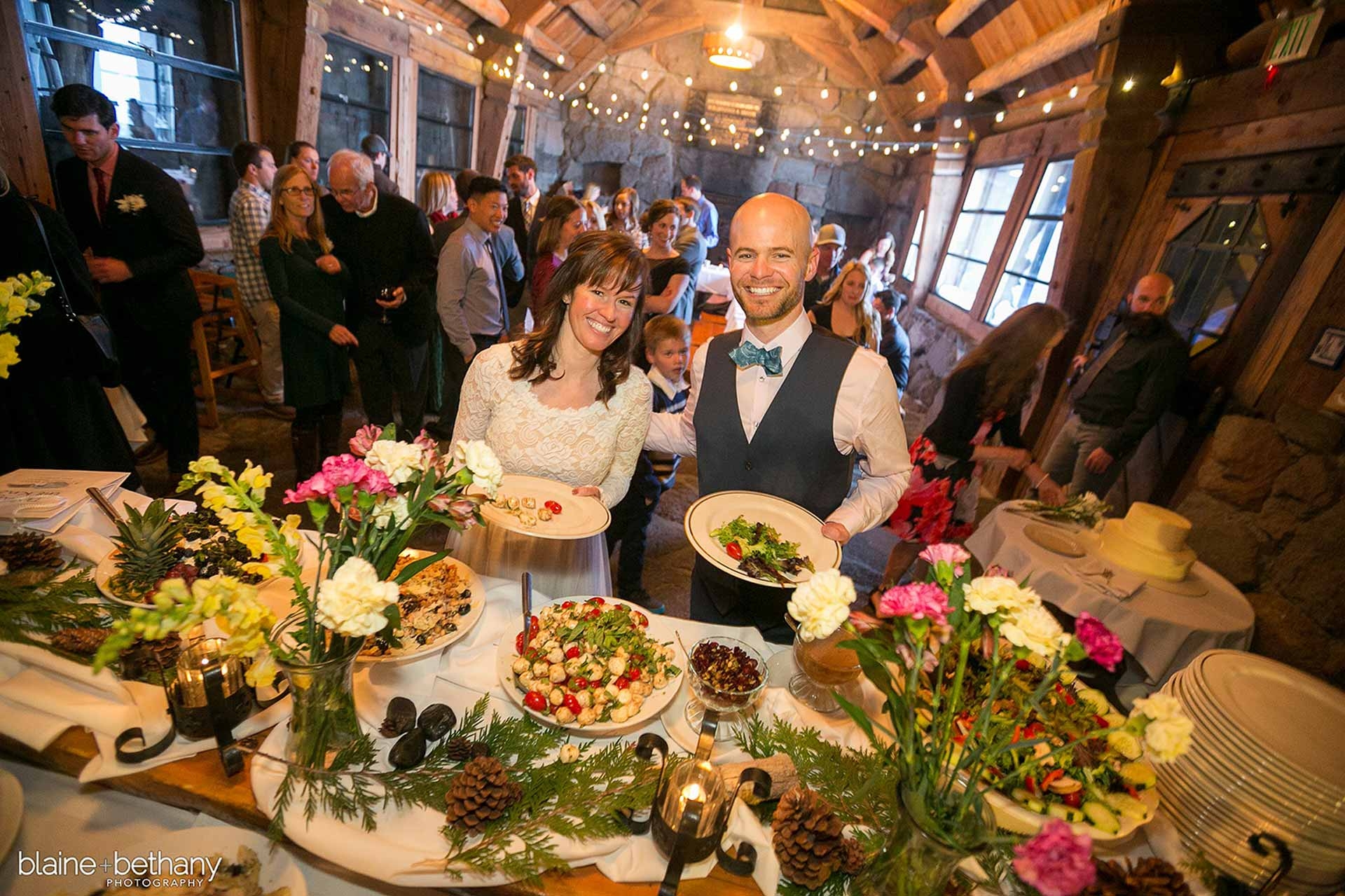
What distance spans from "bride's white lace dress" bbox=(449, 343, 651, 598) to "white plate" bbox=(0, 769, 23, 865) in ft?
3.36

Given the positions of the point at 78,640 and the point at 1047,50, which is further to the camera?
the point at 1047,50

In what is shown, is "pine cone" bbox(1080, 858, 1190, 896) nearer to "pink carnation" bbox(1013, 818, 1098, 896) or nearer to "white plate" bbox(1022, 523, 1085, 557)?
"pink carnation" bbox(1013, 818, 1098, 896)

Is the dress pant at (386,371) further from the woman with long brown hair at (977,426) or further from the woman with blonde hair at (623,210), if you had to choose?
the woman with long brown hair at (977,426)

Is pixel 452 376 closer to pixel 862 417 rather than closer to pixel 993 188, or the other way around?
pixel 862 417

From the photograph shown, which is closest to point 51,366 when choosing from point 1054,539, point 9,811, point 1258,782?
point 9,811

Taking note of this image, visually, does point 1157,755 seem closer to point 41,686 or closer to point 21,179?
point 41,686

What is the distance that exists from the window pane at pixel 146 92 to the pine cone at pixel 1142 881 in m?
5.49

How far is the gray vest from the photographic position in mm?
1833

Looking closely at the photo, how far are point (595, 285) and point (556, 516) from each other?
0.69 meters

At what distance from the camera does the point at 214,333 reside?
4.55 metres

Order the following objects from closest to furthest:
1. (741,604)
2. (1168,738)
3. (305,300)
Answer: (1168,738) < (741,604) < (305,300)

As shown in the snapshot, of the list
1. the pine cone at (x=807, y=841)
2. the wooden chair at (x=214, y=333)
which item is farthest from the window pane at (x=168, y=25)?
the pine cone at (x=807, y=841)

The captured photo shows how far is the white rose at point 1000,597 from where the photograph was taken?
80cm

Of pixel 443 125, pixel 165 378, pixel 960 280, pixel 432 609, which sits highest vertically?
pixel 443 125
